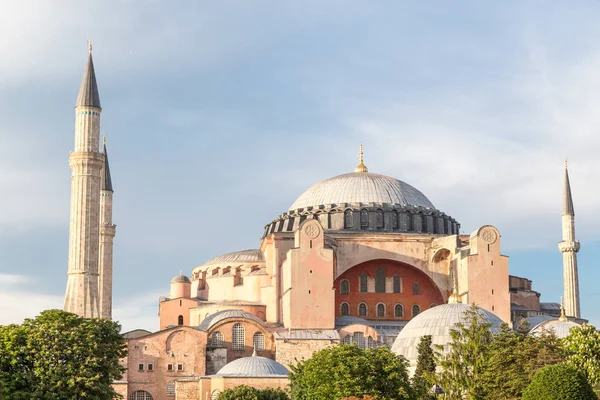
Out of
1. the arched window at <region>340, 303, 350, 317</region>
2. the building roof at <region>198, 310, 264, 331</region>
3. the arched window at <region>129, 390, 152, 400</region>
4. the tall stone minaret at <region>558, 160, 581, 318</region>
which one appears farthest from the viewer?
the tall stone minaret at <region>558, 160, 581, 318</region>

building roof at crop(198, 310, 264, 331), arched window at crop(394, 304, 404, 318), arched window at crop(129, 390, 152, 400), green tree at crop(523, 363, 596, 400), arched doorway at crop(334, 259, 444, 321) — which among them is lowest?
green tree at crop(523, 363, 596, 400)

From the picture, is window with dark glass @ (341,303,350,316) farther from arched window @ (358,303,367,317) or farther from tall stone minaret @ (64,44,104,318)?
tall stone minaret @ (64,44,104,318)

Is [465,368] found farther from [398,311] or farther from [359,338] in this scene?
[398,311]

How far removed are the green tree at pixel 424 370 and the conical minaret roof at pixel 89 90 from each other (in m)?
21.0

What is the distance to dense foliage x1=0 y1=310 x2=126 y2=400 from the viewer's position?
39969mm

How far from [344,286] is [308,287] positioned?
15.1ft

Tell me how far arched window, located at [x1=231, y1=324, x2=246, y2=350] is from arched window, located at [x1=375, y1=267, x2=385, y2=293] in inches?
303

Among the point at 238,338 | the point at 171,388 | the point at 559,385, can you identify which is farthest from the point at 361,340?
the point at 559,385

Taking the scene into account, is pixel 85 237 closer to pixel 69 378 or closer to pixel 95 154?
pixel 95 154

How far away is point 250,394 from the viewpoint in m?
46.7

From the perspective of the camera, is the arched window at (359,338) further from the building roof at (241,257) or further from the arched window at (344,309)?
the building roof at (241,257)

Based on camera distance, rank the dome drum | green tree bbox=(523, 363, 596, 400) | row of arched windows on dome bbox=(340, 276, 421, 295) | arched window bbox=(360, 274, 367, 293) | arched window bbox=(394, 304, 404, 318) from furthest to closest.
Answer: the dome drum, arched window bbox=(360, 274, 367, 293), row of arched windows on dome bbox=(340, 276, 421, 295), arched window bbox=(394, 304, 404, 318), green tree bbox=(523, 363, 596, 400)

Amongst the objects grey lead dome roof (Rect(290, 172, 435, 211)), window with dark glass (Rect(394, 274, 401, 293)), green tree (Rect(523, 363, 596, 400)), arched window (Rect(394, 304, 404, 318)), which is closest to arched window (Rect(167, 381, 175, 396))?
arched window (Rect(394, 304, 404, 318))

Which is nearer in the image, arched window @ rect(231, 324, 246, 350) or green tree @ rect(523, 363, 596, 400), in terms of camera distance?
green tree @ rect(523, 363, 596, 400)
